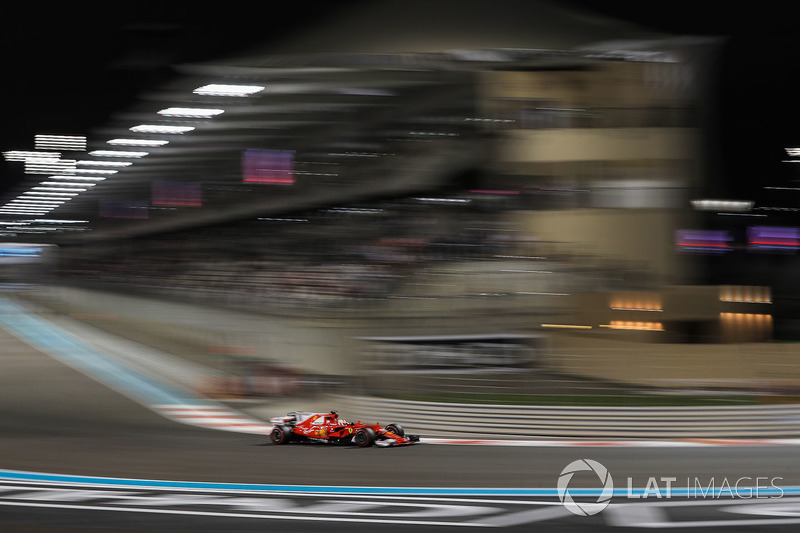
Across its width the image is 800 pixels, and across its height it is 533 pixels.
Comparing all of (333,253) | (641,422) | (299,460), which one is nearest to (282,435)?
(299,460)

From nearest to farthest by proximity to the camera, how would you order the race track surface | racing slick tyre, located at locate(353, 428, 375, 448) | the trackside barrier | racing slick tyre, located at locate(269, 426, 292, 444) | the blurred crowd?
the race track surface < racing slick tyre, located at locate(353, 428, 375, 448) < racing slick tyre, located at locate(269, 426, 292, 444) < the trackside barrier < the blurred crowd

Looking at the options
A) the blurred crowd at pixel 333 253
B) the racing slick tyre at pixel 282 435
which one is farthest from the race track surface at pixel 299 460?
the blurred crowd at pixel 333 253

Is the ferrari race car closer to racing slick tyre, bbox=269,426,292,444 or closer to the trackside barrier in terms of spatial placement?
racing slick tyre, bbox=269,426,292,444

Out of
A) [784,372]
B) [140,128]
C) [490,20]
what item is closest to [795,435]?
[784,372]

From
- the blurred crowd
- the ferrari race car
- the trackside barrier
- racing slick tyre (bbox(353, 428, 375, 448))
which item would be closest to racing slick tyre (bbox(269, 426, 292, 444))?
the ferrari race car

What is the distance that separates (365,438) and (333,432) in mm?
409

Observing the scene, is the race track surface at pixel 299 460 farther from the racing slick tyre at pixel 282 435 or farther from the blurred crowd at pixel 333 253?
the blurred crowd at pixel 333 253

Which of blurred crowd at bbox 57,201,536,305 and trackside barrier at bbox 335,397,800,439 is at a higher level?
blurred crowd at bbox 57,201,536,305

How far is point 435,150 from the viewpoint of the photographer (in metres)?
21.0

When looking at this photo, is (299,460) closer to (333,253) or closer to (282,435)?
(282,435)

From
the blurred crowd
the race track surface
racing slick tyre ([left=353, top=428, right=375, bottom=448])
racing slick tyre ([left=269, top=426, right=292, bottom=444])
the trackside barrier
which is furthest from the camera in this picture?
the blurred crowd

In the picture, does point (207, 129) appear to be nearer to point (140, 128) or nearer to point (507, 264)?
point (140, 128)

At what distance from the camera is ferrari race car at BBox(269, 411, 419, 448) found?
35.1 ft

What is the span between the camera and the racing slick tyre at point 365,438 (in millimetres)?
10680
